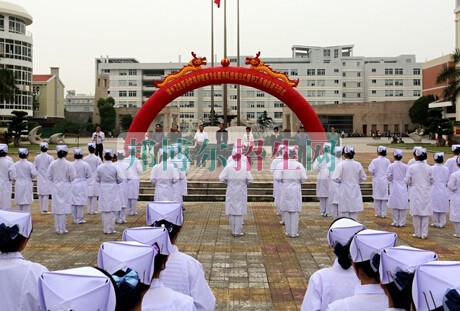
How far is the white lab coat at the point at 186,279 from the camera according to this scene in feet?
11.5

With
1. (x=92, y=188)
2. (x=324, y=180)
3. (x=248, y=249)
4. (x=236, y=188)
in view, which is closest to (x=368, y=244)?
(x=248, y=249)

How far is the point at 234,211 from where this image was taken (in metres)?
9.12

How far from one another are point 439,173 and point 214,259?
16.1 ft

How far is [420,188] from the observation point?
9047 mm

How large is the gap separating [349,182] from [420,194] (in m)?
1.23

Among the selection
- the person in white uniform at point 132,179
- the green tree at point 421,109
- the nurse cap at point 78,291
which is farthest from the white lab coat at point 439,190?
the green tree at point 421,109

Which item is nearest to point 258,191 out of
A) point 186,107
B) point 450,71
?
point 450,71

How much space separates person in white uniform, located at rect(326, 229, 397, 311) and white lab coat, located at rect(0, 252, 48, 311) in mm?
1928

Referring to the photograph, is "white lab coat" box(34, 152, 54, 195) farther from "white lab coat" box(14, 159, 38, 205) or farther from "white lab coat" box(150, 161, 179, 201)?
"white lab coat" box(150, 161, 179, 201)

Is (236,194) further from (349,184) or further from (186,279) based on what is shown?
(186,279)

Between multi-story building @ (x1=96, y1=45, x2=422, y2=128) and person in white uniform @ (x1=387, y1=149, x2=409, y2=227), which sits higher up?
multi-story building @ (x1=96, y1=45, x2=422, y2=128)

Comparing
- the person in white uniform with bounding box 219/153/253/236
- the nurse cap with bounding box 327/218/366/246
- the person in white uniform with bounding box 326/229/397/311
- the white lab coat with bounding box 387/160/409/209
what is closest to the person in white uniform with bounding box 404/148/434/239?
the white lab coat with bounding box 387/160/409/209

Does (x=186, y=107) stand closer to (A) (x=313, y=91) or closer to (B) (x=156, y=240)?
(A) (x=313, y=91)

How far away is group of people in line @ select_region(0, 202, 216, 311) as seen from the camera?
2.09 m
